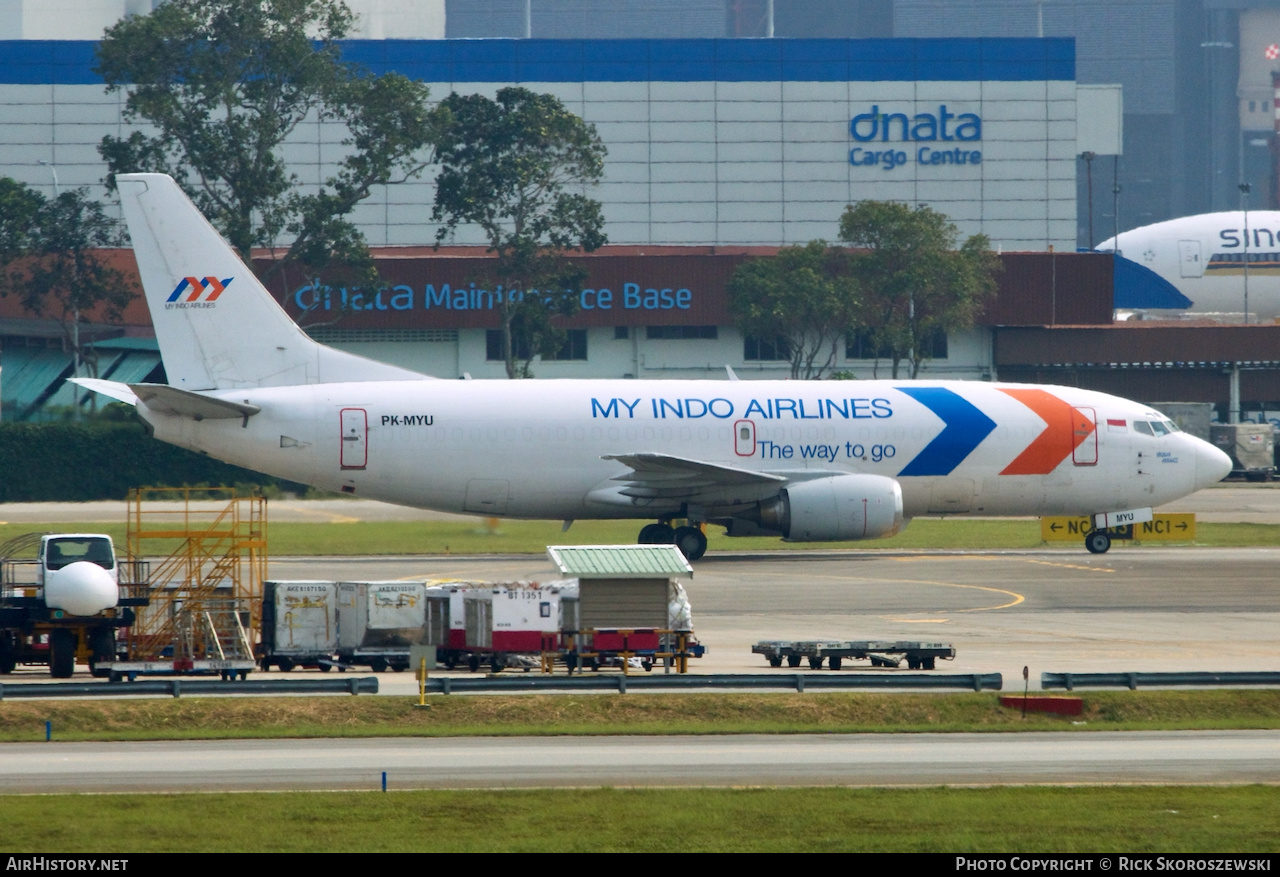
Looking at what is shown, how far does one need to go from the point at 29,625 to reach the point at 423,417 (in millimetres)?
18559

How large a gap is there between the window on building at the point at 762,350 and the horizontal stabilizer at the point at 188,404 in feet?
182

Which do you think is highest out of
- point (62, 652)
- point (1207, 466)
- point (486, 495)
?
point (1207, 466)

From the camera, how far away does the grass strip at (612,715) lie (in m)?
21.7

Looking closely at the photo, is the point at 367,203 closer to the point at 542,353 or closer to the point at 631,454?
the point at 542,353

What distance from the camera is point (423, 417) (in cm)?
4359

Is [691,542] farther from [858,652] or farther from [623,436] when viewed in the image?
[858,652]

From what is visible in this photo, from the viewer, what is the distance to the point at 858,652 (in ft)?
88.0

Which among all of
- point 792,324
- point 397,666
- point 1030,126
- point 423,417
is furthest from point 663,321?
point 397,666

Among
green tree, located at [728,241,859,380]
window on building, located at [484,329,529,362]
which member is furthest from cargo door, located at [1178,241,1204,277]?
window on building, located at [484,329,529,362]

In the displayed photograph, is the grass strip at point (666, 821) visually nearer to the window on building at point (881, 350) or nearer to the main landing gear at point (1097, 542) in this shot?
the main landing gear at point (1097, 542)

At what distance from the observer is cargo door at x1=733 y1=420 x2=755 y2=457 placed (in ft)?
149

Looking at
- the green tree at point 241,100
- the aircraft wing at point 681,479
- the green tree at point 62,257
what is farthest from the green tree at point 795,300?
the aircraft wing at point 681,479

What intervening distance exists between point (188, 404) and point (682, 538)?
14.2 metres

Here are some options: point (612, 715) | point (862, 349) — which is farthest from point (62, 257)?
point (612, 715)
